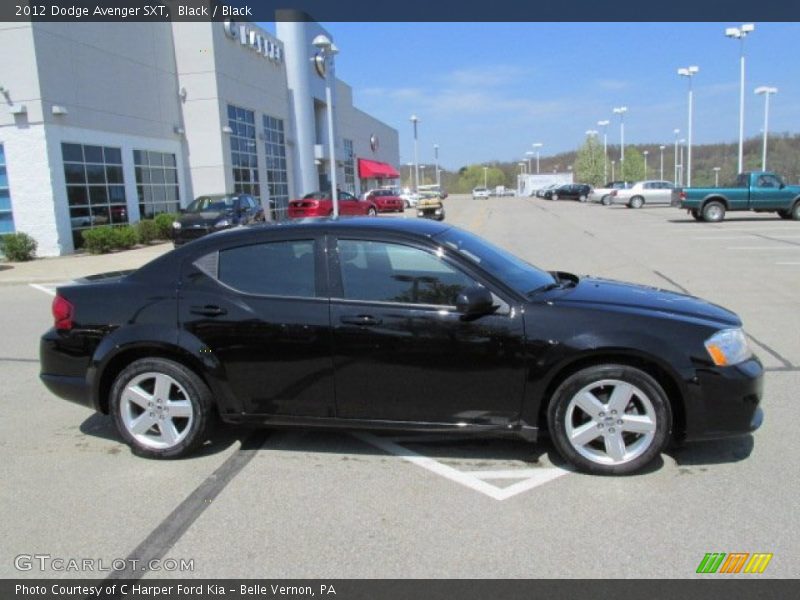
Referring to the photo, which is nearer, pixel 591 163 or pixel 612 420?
pixel 612 420

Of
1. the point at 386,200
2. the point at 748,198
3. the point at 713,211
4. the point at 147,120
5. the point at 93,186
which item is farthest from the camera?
the point at 386,200

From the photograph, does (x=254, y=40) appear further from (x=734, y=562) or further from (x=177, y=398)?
(x=734, y=562)

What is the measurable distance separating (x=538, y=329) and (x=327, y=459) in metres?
1.62

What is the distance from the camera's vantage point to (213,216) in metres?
19.9

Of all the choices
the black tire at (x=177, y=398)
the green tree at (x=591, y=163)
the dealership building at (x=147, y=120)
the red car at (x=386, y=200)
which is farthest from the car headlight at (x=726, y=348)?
the green tree at (x=591, y=163)

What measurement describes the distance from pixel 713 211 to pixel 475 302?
988 inches

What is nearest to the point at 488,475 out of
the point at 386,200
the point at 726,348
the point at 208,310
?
the point at 726,348

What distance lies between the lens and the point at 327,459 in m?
4.37

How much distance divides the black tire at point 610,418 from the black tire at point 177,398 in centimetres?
222

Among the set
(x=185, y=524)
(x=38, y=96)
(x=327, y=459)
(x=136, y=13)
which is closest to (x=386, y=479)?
(x=327, y=459)

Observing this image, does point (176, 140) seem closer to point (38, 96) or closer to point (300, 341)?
point (38, 96)

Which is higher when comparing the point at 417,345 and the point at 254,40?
the point at 254,40

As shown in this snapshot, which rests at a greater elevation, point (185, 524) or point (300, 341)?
point (300, 341)
